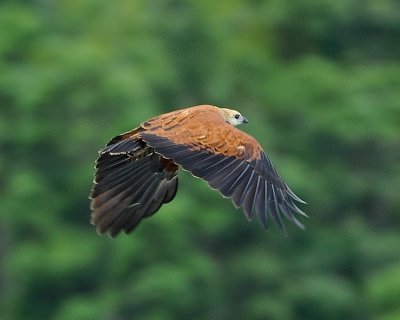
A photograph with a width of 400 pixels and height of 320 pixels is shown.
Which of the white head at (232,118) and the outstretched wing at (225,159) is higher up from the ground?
the white head at (232,118)

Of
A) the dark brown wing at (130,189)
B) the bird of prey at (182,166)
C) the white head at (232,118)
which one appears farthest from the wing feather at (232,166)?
the white head at (232,118)

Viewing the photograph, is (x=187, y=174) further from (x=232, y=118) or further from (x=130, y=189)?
(x=130, y=189)

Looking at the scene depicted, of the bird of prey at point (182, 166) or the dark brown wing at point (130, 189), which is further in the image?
the dark brown wing at point (130, 189)

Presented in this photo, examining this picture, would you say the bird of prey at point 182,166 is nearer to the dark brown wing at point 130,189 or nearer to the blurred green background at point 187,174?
the dark brown wing at point 130,189

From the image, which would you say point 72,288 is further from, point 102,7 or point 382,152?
point 102,7

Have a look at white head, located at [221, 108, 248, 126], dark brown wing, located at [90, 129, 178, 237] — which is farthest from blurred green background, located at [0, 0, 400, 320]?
dark brown wing, located at [90, 129, 178, 237]

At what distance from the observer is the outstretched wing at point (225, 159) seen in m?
14.0

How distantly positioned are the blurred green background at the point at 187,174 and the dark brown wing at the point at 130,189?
18.6 m

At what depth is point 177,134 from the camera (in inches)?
571

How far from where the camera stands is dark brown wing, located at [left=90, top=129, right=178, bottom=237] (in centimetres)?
1540

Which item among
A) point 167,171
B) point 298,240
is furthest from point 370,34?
point 167,171

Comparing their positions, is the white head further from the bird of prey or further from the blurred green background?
the blurred green background

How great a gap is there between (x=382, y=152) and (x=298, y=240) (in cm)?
397

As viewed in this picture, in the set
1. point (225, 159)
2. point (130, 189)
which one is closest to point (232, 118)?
point (130, 189)
